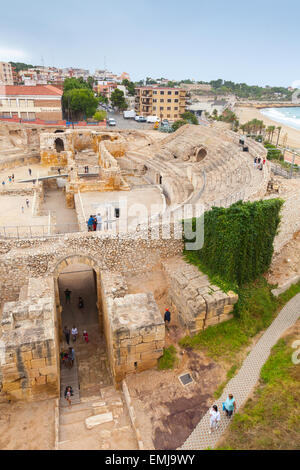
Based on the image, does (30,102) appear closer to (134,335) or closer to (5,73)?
(134,335)

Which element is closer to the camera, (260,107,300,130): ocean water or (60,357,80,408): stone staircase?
(60,357,80,408): stone staircase

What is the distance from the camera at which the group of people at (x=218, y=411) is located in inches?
316

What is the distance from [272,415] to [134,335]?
424cm

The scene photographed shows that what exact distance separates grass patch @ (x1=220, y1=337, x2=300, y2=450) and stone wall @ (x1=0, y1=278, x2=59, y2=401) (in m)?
5.36

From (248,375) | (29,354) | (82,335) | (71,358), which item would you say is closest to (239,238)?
(248,375)

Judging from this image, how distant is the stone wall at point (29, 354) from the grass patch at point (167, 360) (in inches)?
130

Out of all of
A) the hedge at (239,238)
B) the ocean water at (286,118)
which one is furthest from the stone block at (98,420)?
the ocean water at (286,118)

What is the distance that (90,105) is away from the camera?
5053 centimetres

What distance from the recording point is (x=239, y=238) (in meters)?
12.3

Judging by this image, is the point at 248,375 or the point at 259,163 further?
the point at 259,163

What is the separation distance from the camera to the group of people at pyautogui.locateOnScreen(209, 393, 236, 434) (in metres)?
8.03

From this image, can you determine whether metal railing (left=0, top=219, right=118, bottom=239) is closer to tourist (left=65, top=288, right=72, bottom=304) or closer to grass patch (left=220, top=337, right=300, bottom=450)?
tourist (left=65, top=288, right=72, bottom=304)

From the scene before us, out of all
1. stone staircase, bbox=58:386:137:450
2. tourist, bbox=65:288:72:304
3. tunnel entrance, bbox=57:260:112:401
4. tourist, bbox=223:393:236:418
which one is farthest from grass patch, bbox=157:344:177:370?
tourist, bbox=65:288:72:304

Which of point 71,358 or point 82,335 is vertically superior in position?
point 71,358
